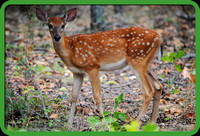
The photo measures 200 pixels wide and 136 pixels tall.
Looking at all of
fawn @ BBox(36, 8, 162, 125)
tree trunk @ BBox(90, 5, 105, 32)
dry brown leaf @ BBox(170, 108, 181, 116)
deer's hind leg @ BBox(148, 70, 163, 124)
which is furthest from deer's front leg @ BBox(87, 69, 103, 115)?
tree trunk @ BBox(90, 5, 105, 32)

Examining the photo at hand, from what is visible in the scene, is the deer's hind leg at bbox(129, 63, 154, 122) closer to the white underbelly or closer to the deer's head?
the white underbelly

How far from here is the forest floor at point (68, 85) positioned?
5.32 metres

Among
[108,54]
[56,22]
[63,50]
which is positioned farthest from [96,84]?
[56,22]

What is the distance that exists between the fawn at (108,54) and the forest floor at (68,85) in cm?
40

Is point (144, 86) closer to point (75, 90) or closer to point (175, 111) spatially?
point (175, 111)

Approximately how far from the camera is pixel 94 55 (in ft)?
18.5

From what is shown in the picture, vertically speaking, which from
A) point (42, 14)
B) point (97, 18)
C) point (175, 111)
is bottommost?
point (175, 111)

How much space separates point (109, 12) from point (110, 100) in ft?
24.8

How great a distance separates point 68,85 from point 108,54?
1823 millimetres

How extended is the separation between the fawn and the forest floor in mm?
398

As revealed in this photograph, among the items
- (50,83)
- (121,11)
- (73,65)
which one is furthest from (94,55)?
(121,11)

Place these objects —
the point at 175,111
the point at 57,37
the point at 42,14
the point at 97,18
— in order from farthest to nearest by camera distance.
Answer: the point at 97,18 → the point at 175,111 → the point at 42,14 → the point at 57,37

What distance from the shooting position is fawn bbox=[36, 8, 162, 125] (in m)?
5.51

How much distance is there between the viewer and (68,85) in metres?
7.15
